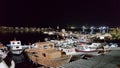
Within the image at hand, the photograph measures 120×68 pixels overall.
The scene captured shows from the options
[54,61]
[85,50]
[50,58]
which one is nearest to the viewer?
[54,61]

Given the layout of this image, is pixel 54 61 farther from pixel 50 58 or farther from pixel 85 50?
pixel 85 50

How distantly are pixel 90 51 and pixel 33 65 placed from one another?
444 inches

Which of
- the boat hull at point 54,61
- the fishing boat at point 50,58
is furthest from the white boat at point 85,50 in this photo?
the boat hull at point 54,61

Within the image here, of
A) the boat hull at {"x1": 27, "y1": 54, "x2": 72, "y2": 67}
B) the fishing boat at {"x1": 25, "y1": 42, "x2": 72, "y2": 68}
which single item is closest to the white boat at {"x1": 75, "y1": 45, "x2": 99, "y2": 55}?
the fishing boat at {"x1": 25, "y1": 42, "x2": 72, "y2": 68}

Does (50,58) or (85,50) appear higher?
(50,58)

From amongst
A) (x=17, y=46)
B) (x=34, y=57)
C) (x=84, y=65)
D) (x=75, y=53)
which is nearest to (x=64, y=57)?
(x=34, y=57)

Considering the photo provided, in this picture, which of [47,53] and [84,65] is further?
[47,53]

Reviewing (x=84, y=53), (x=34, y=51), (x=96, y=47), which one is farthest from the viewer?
(x=96, y=47)

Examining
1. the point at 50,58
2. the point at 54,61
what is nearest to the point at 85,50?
the point at 50,58

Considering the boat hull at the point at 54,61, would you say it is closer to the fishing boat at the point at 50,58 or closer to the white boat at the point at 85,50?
the fishing boat at the point at 50,58

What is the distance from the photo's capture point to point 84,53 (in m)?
44.1

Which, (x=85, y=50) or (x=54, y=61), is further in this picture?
(x=85, y=50)

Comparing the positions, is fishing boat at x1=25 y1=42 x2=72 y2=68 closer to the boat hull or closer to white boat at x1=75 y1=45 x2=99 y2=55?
the boat hull

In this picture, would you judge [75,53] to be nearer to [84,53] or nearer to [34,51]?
[84,53]
